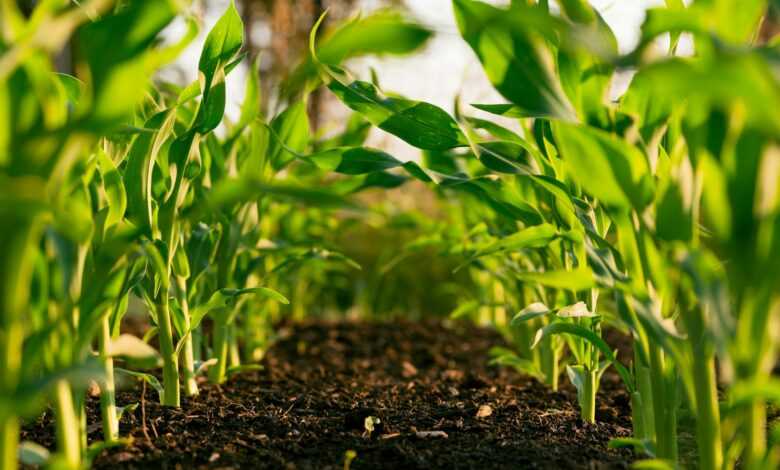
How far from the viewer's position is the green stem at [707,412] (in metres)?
1.09

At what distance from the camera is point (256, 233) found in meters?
2.20

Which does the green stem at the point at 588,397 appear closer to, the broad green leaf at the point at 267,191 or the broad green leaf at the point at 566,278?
the broad green leaf at the point at 566,278

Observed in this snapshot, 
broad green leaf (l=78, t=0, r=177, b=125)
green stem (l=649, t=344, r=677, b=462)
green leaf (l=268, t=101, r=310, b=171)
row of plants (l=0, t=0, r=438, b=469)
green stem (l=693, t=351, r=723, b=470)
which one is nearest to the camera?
row of plants (l=0, t=0, r=438, b=469)

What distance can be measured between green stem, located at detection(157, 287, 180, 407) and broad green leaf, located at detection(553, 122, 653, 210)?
92cm

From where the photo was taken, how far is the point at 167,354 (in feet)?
5.34

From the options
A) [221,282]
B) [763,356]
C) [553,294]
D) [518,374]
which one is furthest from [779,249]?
[518,374]

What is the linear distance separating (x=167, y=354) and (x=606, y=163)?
1.04 m

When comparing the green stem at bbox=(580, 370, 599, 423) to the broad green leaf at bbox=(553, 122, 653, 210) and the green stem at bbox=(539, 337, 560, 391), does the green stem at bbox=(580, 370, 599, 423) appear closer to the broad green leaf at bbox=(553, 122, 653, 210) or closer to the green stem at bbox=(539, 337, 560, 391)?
the green stem at bbox=(539, 337, 560, 391)

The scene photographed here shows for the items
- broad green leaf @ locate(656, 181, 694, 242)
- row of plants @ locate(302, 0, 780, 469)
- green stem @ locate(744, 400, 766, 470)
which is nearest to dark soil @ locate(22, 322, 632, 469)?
row of plants @ locate(302, 0, 780, 469)

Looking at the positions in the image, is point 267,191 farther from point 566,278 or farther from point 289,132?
point 289,132

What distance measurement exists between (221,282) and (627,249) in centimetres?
125

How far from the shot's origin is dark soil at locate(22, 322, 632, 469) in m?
1.33

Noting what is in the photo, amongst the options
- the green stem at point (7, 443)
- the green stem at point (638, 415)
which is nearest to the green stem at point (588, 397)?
the green stem at point (638, 415)

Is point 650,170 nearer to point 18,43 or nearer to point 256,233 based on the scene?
point 18,43
